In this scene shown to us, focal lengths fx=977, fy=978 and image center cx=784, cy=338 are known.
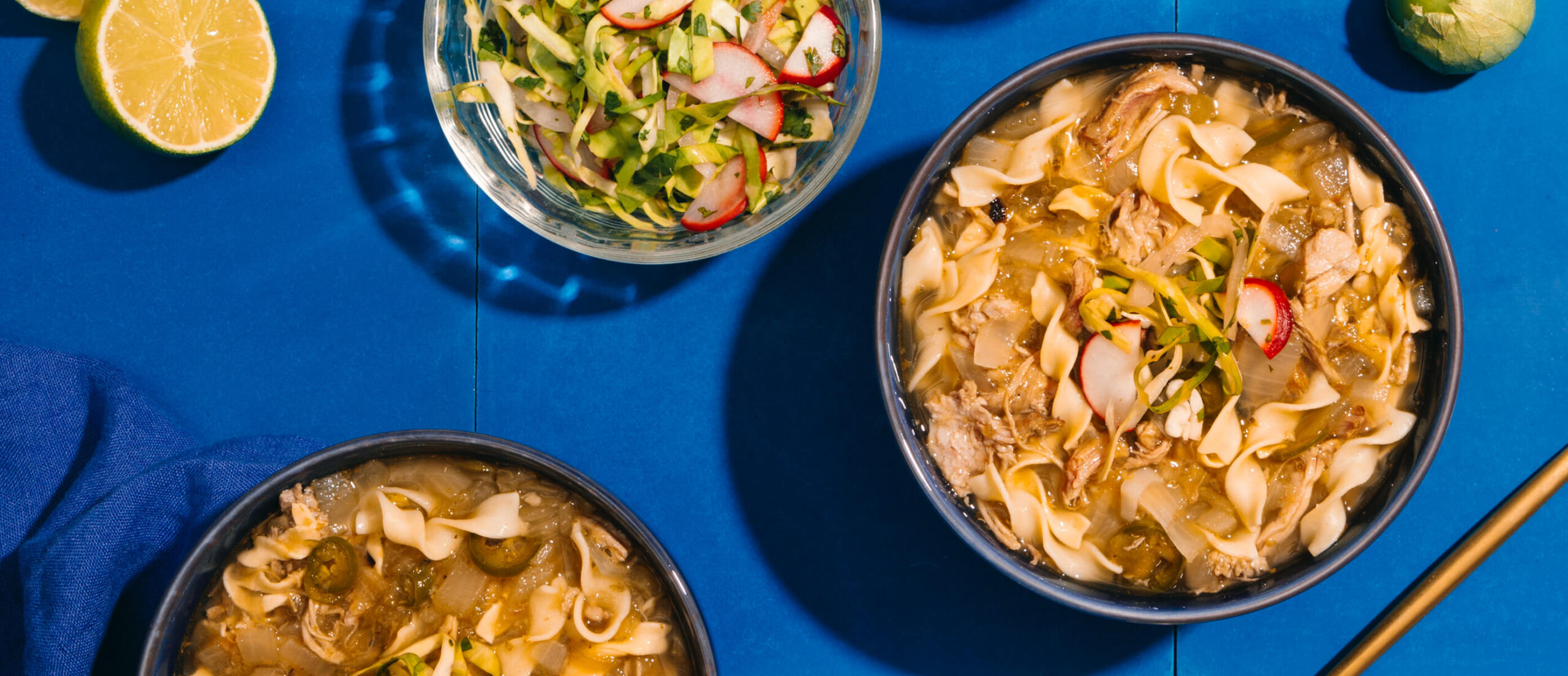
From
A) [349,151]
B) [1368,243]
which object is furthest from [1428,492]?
[349,151]

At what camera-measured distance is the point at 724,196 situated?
2.56m

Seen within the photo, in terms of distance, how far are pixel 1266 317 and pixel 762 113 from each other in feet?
4.36

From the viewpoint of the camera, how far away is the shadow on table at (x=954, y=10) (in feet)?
9.71

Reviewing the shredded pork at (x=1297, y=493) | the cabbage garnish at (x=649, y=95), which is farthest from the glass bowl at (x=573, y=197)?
the shredded pork at (x=1297, y=493)

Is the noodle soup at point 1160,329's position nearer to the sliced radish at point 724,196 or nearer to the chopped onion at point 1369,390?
the chopped onion at point 1369,390

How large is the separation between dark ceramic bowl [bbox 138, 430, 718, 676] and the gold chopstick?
1937mm

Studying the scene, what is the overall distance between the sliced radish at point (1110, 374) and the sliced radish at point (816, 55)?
0.97 m

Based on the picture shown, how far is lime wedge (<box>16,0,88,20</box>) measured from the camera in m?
2.86

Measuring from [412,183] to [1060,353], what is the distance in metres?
1.99

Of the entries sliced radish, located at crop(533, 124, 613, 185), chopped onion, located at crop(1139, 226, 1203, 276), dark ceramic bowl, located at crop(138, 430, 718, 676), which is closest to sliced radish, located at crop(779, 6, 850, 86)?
sliced radish, located at crop(533, 124, 613, 185)

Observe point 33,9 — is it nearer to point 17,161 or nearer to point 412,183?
point 17,161

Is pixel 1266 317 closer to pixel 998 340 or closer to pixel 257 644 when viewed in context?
pixel 998 340

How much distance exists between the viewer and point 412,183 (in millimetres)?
3014

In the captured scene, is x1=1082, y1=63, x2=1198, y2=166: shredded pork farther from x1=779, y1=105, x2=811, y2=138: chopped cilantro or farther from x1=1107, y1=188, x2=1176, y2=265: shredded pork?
x1=779, y1=105, x2=811, y2=138: chopped cilantro
